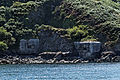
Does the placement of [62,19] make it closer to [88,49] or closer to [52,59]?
[88,49]

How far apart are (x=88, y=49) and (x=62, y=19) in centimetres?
3107

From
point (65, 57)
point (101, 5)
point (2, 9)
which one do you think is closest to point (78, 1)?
point (101, 5)

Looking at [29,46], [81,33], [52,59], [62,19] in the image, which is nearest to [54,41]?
[29,46]

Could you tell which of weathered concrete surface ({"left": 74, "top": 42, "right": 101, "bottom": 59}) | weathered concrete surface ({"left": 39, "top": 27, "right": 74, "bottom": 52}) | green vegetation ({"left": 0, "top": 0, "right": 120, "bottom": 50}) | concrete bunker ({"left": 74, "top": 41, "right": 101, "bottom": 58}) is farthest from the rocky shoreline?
green vegetation ({"left": 0, "top": 0, "right": 120, "bottom": 50})

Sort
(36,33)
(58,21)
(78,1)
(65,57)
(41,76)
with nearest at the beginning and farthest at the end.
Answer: (41,76), (65,57), (36,33), (58,21), (78,1)

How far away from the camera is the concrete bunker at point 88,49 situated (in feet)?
493

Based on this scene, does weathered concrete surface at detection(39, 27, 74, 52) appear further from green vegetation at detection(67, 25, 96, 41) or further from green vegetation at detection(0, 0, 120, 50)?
green vegetation at detection(67, 25, 96, 41)

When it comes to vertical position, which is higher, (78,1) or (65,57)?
(78,1)

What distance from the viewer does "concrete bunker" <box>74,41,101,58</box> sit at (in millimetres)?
150250

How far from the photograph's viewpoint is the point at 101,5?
620ft

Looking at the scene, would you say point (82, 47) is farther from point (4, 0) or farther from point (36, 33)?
point (4, 0)

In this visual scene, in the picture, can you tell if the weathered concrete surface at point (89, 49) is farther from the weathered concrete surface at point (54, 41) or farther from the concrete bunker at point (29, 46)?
the concrete bunker at point (29, 46)

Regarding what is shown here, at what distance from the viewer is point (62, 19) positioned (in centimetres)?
17850

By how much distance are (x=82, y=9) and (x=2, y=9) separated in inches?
1247
